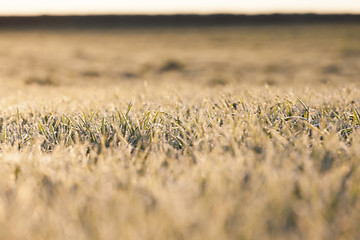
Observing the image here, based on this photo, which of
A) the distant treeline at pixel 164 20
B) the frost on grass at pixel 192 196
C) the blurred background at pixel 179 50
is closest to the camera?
the frost on grass at pixel 192 196

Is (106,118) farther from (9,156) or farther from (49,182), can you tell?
(49,182)

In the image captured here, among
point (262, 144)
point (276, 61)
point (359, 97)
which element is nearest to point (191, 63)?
point (276, 61)

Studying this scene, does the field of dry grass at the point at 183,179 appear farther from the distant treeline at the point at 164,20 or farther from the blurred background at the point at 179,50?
the distant treeline at the point at 164,20

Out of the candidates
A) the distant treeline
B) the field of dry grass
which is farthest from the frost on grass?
the distant treeline

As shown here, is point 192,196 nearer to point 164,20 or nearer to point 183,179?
point 183,179

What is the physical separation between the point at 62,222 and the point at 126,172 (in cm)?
42

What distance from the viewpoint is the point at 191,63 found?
49.0 feet

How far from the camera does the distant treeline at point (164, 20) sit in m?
30.4

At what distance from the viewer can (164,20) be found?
104 feet

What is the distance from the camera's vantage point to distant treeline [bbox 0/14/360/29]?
3039cm

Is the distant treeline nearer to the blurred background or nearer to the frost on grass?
the blurred background

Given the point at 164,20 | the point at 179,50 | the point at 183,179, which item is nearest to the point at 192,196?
the point at 183,179

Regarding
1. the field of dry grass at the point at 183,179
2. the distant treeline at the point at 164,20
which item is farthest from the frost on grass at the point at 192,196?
the distant treeline at the point at 164,20

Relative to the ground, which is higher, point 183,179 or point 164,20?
point 164,20
